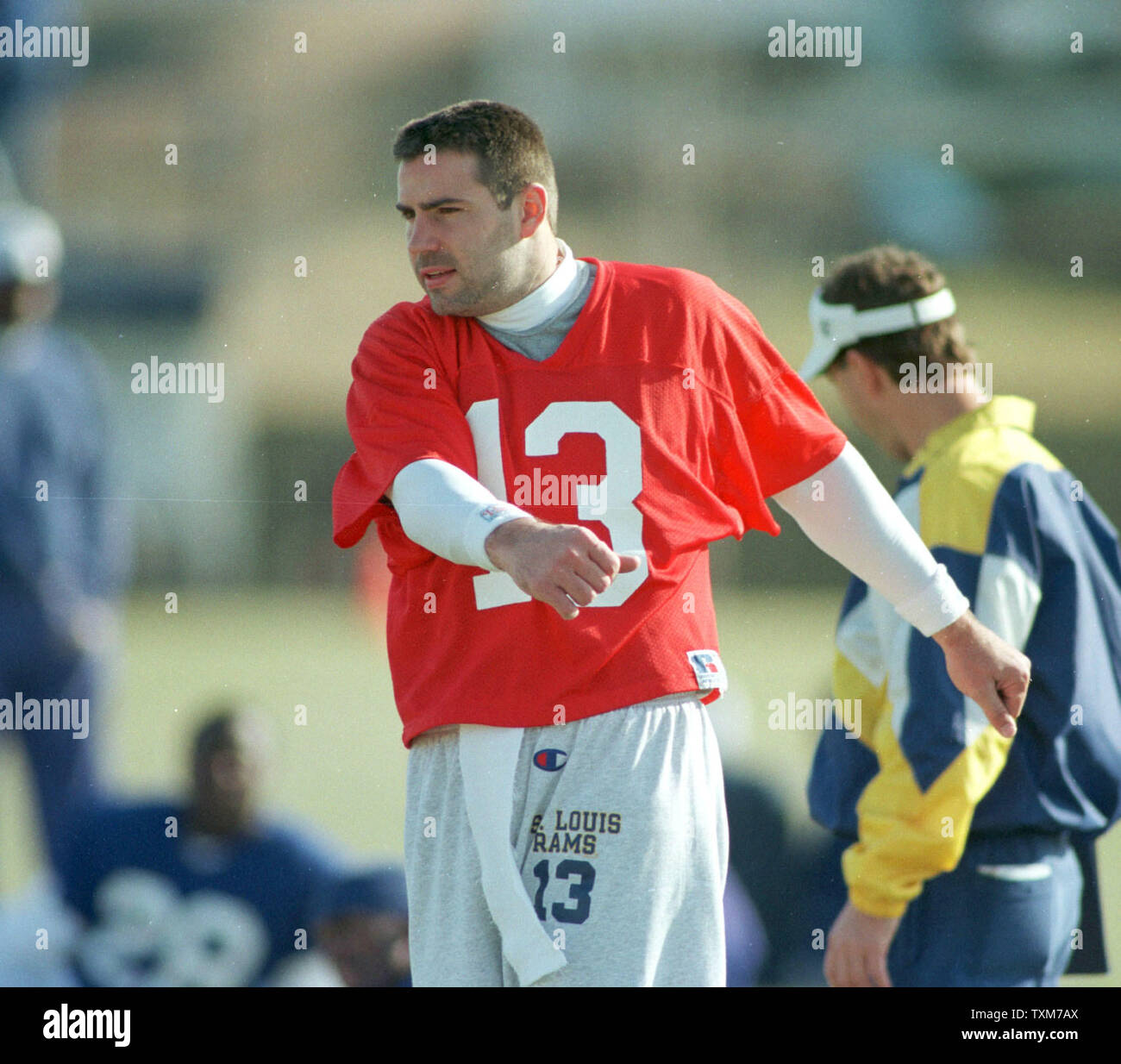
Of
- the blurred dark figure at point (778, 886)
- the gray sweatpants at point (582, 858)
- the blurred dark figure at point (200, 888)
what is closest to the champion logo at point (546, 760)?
the gray sweatpants at point (582, 858)

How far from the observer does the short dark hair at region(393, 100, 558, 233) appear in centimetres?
156

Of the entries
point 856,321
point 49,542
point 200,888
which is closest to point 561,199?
point 49,542

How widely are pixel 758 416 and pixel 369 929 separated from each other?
5.55 ft

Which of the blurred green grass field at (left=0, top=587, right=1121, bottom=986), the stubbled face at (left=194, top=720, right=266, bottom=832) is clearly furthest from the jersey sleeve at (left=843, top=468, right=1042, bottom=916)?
the stubbled face at (left=194, top=720, right=266, bottom=832)

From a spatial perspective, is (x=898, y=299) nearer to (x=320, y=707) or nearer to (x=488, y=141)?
(x=488, y=141)

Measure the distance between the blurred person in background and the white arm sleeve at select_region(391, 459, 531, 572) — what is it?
95 centimetres

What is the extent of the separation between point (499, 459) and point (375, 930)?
64.5 inches

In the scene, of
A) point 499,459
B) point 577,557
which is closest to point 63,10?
point 499,459

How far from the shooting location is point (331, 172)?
5.54 m

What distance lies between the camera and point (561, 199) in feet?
14.8

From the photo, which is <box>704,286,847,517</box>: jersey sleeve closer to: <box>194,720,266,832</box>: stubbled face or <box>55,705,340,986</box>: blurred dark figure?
<box>55,705,340,986</box>: blurred dark figure

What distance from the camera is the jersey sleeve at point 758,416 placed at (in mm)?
1599

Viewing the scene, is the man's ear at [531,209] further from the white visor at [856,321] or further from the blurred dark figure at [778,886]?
the blurred dark figure at [778,886]

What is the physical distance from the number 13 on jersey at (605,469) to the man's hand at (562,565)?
15cm
